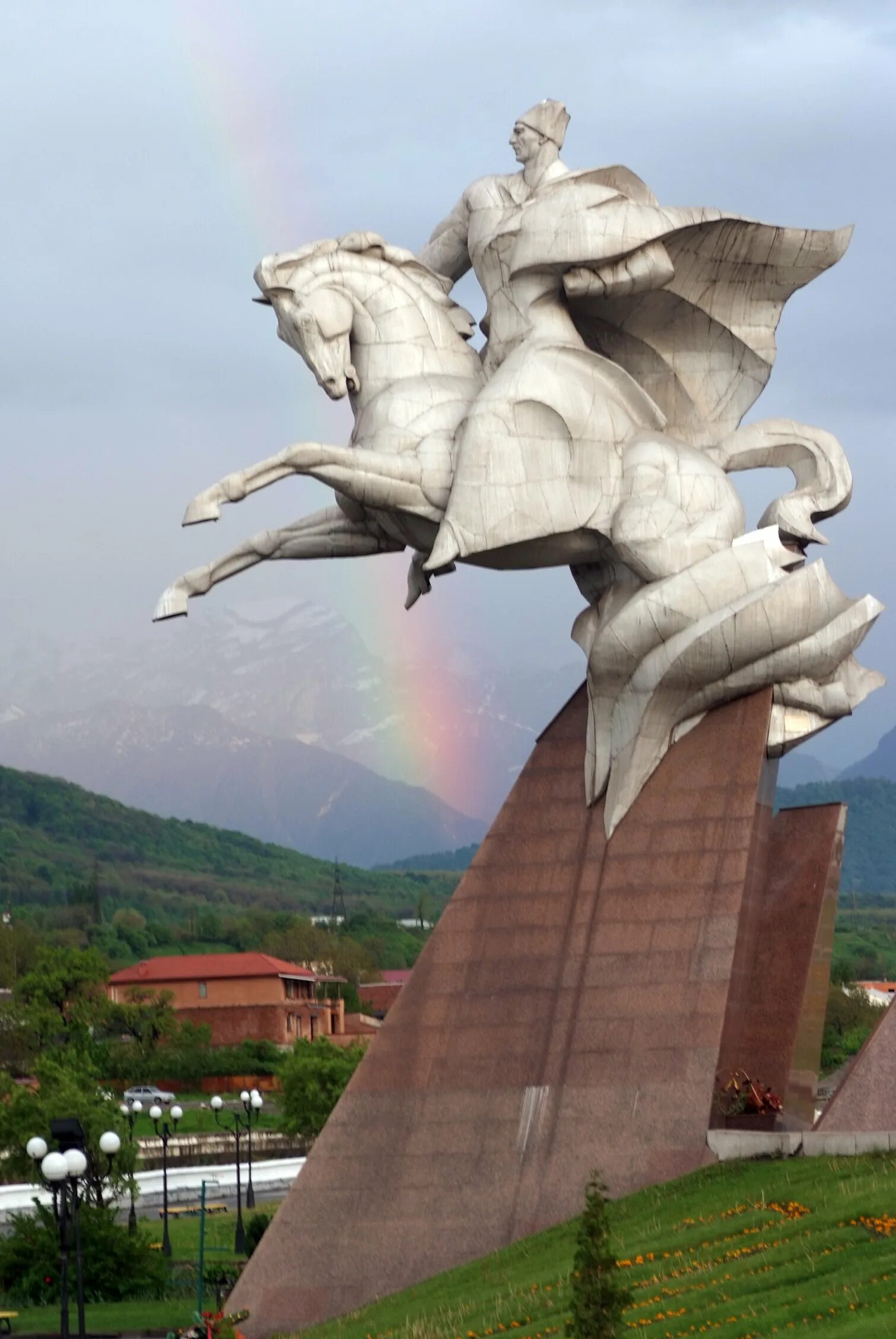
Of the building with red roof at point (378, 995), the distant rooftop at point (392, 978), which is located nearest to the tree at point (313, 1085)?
the building with red roof at point (378, 995)

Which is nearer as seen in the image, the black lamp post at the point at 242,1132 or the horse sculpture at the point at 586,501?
the horse sculpture at the point at 586,501

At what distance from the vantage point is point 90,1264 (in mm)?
21438

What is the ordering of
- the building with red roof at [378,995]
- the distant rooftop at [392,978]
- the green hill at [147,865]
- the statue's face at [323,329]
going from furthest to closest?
1. the green hill at [147,865]
2. the distant rooftop at [392,978]
3. the building with red roof at [378,995]
4. the statue's face at [323,329]

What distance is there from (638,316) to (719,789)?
4.80 metres

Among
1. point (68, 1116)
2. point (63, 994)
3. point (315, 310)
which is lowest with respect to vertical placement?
point (63, 994)

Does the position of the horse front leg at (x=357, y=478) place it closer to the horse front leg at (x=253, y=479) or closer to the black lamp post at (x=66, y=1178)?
the horse front leg at (x=253, y=479)

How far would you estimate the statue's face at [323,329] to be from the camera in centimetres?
1958

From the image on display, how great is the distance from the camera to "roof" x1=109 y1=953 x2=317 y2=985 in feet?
243

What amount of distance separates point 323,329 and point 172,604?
9.82 ft

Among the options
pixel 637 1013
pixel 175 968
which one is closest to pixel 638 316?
pixel 637 1013

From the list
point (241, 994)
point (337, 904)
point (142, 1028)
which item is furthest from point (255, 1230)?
point (337, 904)

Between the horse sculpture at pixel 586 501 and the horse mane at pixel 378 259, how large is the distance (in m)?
0.02

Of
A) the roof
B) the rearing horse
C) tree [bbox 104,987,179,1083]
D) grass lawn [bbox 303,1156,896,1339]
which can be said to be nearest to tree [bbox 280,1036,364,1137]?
the rearing horse

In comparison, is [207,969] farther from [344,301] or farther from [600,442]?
[600,442]
